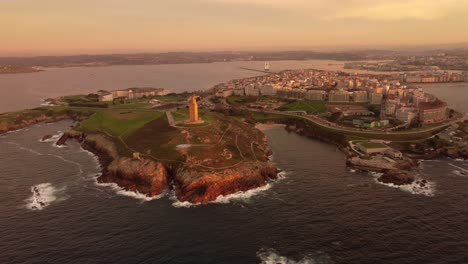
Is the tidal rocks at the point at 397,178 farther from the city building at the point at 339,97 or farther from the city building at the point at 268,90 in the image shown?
the city building at the point at 268,90

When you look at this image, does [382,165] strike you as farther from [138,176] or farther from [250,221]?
[138,176]

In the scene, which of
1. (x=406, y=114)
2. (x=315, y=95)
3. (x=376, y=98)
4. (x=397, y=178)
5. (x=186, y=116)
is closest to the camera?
(x=397, y=178)

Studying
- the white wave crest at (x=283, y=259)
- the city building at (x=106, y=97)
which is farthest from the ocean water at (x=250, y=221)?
the city building at (x=106, y=97)

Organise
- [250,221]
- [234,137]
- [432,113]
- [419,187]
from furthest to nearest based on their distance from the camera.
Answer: [432,113] < [234,137] < [419,187] < [250,221]

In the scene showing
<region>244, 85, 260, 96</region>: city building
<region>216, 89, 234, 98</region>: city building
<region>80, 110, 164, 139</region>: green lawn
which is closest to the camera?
<region>80, 110, 164, 139</region>: green lawn

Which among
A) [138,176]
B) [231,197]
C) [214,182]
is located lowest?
[231,197]

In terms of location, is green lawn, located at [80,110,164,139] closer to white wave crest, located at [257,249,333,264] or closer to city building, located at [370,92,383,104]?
white wave crest, located at [257,249,333,264]

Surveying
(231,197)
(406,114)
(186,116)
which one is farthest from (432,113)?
(231,197)

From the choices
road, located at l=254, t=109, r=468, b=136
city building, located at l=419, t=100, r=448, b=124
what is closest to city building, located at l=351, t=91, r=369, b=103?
road, located at l=254, t=109, r=468, b=136
